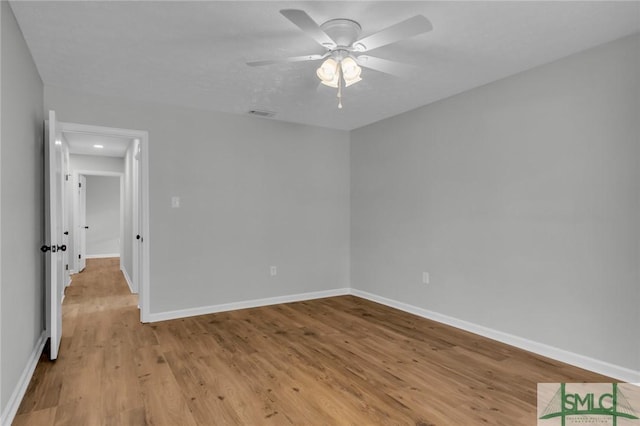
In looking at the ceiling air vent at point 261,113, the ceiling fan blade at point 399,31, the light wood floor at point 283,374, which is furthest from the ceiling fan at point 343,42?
the light wood floor at point 283,374

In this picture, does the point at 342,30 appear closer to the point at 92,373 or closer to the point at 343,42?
the point at 343,42

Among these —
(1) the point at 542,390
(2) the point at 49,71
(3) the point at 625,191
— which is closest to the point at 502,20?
(3) the point at 625,191

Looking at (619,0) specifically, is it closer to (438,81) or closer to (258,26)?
(438,81)

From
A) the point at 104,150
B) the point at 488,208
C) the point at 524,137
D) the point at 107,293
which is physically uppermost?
the point at 104,150

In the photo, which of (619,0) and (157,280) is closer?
(619,0)

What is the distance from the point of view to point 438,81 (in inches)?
130

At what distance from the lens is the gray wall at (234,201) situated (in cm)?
393

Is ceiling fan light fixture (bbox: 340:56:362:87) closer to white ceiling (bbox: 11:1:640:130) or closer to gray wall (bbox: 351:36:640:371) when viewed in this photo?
white ceiling (bbox: 11:1:640:130)

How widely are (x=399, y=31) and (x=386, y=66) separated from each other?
3.40 feet

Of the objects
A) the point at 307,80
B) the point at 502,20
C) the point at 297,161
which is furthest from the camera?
the point at 297,161

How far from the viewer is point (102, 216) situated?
9.72 metres

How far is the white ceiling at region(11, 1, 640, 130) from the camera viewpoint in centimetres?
212

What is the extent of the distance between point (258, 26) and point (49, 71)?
2022mm

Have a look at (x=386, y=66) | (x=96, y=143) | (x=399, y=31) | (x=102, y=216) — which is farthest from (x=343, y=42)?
(x=102, y=216)
